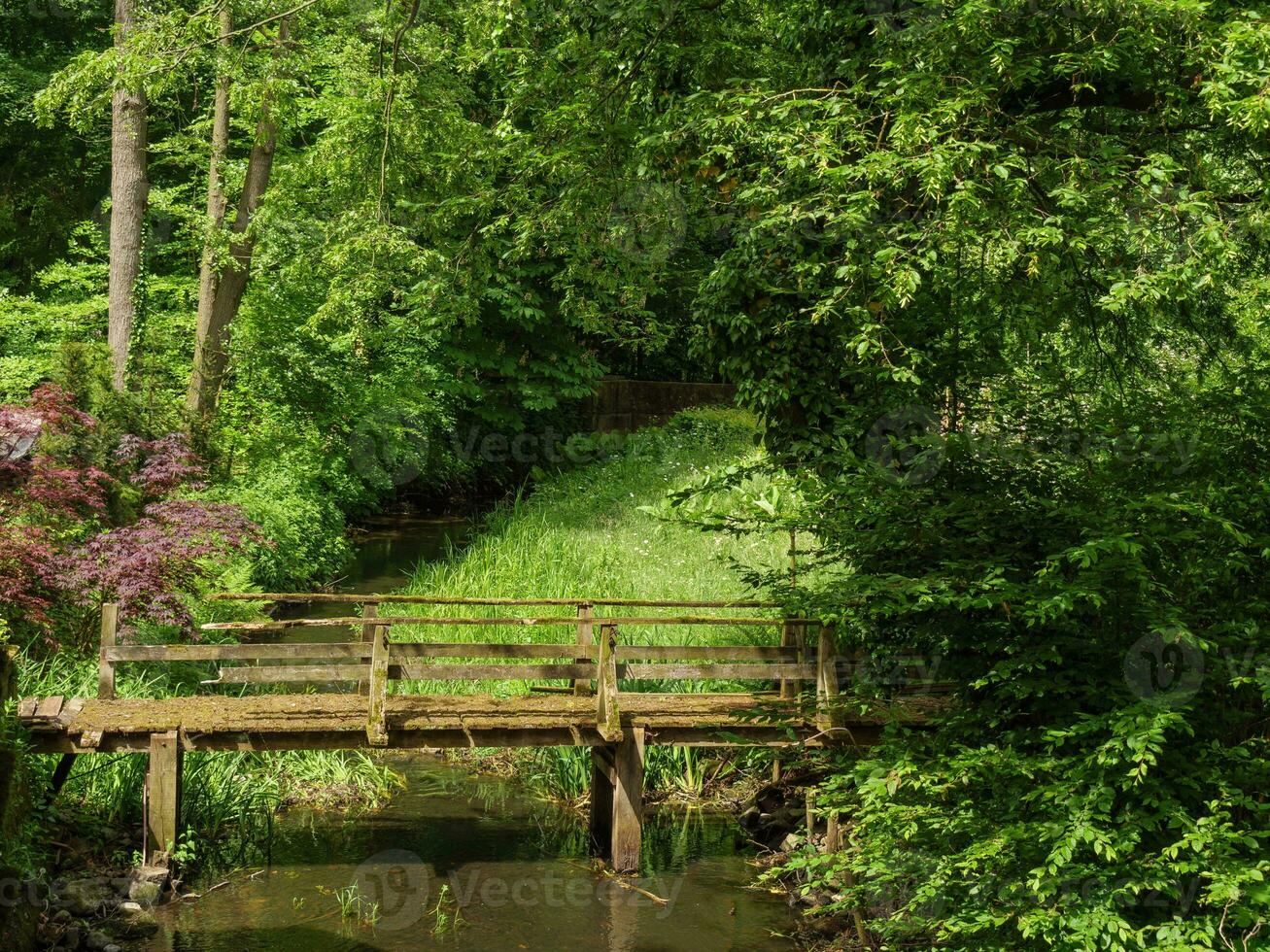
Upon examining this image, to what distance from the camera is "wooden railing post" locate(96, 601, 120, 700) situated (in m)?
9.46

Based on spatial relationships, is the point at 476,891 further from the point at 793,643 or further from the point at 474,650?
the point at 793,643

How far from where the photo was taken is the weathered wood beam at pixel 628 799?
9.41m

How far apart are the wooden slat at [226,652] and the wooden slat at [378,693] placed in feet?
A: 2.17

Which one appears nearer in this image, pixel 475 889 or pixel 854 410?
pixel 854 410

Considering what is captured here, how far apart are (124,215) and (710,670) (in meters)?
11.5

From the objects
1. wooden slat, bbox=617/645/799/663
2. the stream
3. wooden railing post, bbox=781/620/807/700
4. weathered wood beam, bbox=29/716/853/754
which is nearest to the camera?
the stream

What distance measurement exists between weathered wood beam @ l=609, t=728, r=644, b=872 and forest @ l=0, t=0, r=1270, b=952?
96 cm

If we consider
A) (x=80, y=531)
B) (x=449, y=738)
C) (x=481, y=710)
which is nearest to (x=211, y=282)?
(x=80, y=531)

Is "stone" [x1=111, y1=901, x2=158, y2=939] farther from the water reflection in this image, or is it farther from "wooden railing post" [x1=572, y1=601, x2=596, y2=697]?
"wooden railing post" [x1=572, y1=601, x2=596, y2=697]

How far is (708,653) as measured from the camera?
33.7 feet

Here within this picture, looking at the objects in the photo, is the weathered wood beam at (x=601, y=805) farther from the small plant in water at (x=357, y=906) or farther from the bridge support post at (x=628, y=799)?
the small plant in water at (x=357, y=906)

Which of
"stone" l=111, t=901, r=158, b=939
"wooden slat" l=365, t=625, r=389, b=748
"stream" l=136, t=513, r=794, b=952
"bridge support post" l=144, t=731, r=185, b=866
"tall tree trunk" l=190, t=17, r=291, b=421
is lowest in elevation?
"stream" l=136, t=513, r=794, b=952

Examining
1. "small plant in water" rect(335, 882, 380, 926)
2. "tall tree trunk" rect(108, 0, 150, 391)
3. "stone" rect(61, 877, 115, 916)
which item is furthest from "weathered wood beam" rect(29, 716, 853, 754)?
"tall tree trunk" rect(108, 0, 150, 391)

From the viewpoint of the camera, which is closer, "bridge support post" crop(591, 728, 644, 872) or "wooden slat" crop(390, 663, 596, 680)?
"bridge support post" crop(591, 728, 644, 872)
